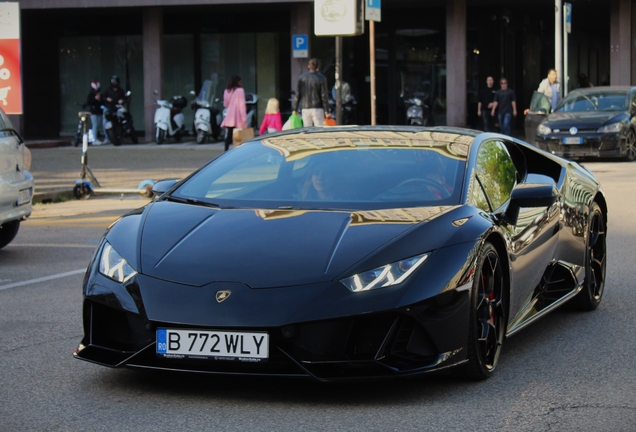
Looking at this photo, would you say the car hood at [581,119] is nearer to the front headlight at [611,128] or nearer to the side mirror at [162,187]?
the front headlight at [611,128]

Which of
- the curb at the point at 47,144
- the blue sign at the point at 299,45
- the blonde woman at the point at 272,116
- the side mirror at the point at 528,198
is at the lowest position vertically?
the curb at the point at 47,144

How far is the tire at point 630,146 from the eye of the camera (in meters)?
22.8

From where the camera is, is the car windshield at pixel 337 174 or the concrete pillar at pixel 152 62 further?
the concrete pillar at pixel 152 62

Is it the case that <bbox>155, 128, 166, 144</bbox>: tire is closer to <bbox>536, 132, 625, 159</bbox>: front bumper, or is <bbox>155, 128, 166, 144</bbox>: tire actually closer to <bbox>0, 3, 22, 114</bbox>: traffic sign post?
→ <bbox>536, 132, 625, 159</bbox>: front bumper

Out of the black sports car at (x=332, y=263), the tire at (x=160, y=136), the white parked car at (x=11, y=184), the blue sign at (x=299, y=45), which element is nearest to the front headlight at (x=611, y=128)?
the blue sign at (x=299, y=45)

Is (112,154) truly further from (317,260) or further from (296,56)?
(317,260)

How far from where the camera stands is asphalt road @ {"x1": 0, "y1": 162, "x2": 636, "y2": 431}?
4531 mm

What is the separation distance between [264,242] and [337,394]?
0.78 m

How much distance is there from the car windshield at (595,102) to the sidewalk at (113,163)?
8255 millimetres

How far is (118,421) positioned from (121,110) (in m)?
27.8

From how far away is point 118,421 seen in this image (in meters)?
4.55

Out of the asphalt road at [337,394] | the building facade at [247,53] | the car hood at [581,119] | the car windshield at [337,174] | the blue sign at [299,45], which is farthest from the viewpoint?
the building facade at [247,53]

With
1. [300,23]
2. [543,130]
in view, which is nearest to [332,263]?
[543,130]

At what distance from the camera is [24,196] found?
1055 centimetres
